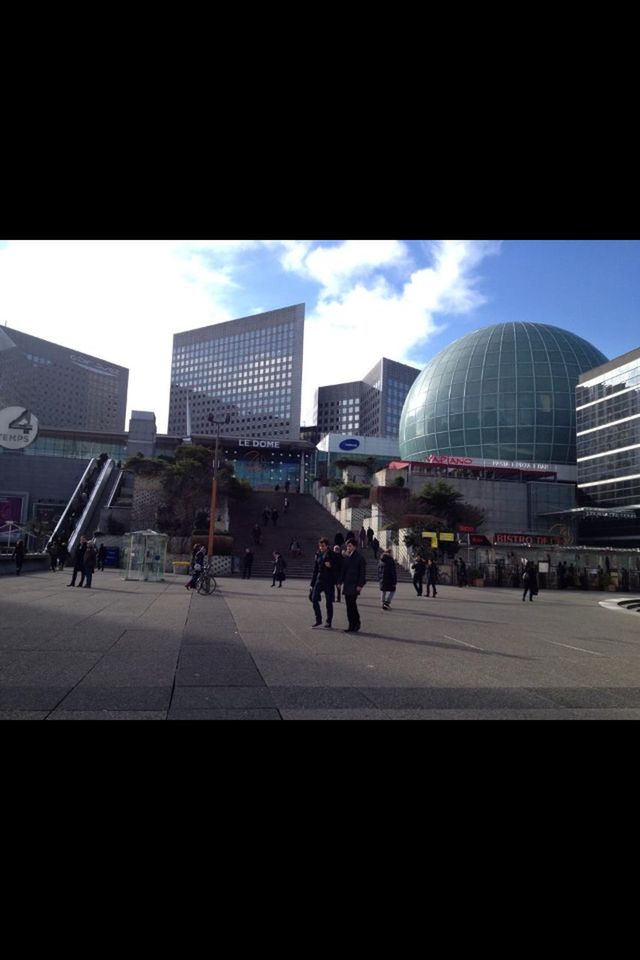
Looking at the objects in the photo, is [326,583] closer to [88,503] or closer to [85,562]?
[85,562]

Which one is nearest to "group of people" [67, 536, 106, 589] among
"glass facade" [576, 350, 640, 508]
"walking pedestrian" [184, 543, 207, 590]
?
"walking pedestrian" [184, 543, 207, 590]

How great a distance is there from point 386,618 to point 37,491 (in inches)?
2247

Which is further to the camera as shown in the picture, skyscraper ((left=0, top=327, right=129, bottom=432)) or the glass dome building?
skyscraper ((left=0, top=327, right=129, bottom=432))

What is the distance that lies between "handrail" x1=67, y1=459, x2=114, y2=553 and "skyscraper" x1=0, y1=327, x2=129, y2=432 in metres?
62.6

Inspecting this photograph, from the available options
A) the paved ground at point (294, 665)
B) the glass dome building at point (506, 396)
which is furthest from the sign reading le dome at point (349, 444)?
the paved ground at point (294, 665)

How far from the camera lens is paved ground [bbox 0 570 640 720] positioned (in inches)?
255

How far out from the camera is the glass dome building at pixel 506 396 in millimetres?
62812

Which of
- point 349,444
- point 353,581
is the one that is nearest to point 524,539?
point 353,581

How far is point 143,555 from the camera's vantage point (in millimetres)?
26031

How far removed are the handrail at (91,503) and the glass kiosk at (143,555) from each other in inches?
600

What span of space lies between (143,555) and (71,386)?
403ft

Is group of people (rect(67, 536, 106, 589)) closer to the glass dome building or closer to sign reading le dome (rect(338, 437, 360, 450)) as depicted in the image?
the glass dome building

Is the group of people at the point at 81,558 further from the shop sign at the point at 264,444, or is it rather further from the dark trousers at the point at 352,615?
the shop sign at the point at 264,444
